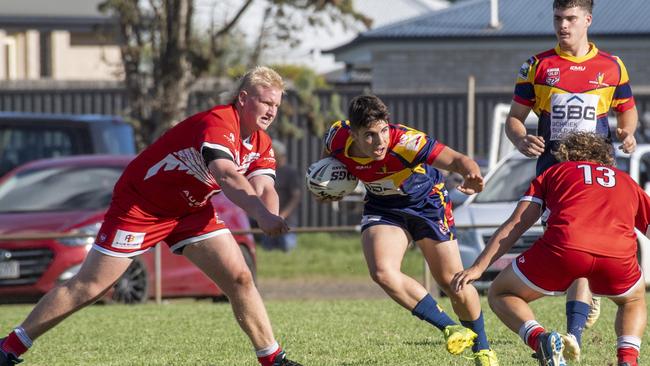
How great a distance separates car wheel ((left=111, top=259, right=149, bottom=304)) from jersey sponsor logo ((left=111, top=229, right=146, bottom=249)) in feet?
21.1

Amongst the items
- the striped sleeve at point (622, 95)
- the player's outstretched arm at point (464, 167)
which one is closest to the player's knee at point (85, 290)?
the player's outstretched arm at point (464, 167)

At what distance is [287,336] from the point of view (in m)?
10.2

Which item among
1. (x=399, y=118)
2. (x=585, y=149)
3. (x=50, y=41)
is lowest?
(x=50, y=41)

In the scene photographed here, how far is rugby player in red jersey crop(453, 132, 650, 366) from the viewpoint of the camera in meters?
7.11

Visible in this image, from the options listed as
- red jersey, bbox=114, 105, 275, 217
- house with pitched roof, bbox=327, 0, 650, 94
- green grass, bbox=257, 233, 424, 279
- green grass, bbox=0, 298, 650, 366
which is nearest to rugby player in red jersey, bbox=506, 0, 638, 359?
green grass, bbox=0, 298, 650, 366

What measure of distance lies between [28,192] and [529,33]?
13.9 m

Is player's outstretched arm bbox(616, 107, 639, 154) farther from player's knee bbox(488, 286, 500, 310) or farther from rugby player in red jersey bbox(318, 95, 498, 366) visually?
player's knee bbox(488, 286, 500, 310)

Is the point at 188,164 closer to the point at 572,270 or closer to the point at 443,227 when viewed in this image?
the point at 443,227

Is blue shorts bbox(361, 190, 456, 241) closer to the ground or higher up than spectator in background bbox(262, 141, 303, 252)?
higher up

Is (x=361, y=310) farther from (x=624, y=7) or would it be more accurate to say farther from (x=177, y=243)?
(x=624, y=7)

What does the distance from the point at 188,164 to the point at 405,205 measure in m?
1.46

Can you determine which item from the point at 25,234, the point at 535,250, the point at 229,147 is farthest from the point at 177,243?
the point at 25,234

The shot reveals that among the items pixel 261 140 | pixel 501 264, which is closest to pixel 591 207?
pixel 261 140

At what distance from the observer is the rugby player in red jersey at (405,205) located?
309 inches
